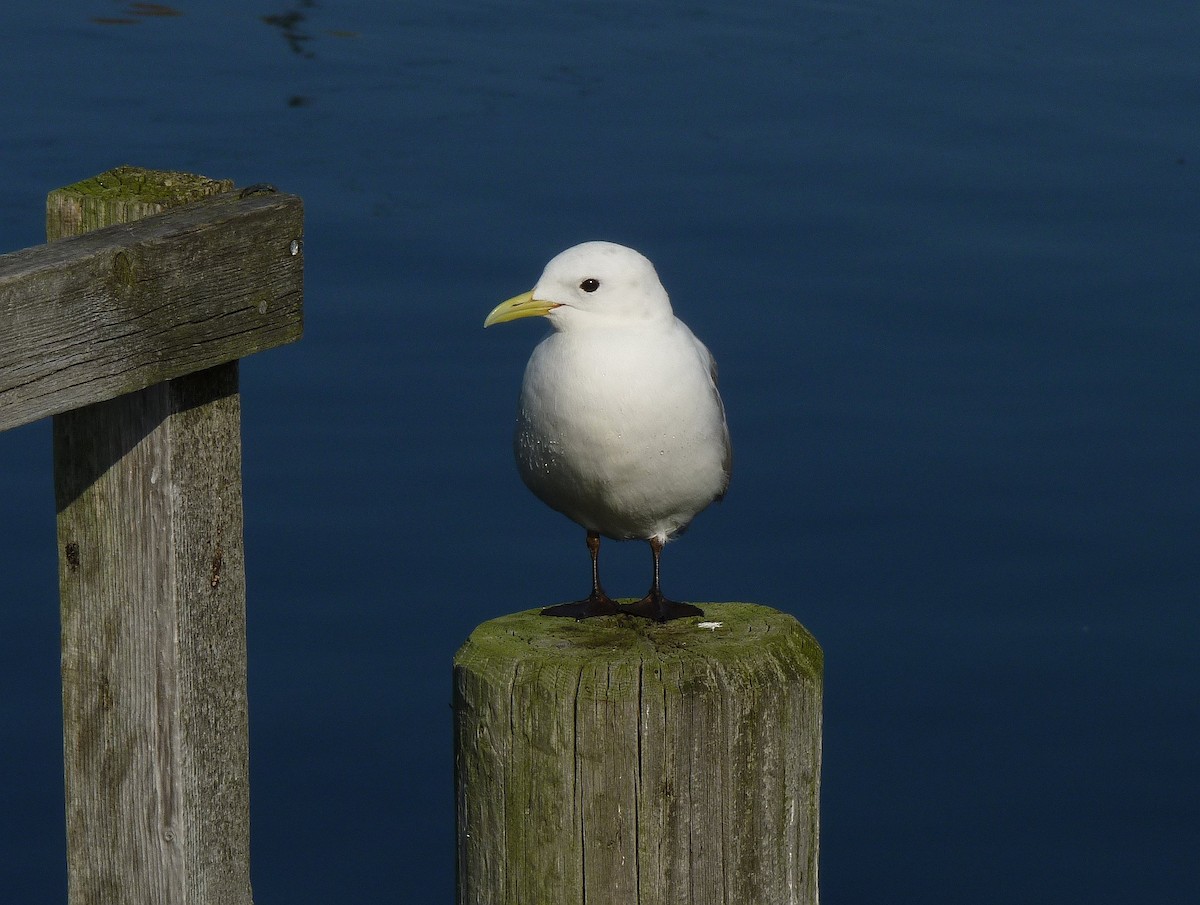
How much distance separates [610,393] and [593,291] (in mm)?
241

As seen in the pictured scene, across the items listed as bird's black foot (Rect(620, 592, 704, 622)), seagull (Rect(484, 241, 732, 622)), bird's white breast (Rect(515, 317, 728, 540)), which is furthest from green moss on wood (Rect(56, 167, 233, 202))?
bird's black foot (Rect(620, 592, 704, 622))

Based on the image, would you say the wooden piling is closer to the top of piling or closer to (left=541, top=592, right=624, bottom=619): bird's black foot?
the top of piling

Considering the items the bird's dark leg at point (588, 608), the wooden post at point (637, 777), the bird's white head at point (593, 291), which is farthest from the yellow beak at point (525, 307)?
the wooden post at point (637, 777)

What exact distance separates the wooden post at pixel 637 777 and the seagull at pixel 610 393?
818 mm

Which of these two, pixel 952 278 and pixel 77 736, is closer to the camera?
pixel 77 736

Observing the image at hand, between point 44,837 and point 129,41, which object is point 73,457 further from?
point 129,41

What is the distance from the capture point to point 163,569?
3.55 metres

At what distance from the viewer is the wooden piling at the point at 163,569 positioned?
11.5 ft

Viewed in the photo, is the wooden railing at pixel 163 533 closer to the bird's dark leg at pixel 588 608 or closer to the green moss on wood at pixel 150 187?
the green moss on wood at pixel 150 187

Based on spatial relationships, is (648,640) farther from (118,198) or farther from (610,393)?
(118,198)

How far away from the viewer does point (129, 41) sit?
47.2 ft

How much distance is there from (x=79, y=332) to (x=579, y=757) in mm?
1137

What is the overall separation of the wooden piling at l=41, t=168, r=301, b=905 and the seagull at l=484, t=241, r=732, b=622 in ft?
3.14

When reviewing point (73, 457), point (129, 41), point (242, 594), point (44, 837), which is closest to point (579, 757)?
point (242, 594)
